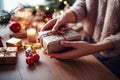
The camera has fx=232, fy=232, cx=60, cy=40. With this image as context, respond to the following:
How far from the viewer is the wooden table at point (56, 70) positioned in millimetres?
754

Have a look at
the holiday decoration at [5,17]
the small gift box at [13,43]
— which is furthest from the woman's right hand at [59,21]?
the holiday decoration at [5,17]

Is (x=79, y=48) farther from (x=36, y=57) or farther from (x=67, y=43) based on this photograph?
(x=36, y=57)

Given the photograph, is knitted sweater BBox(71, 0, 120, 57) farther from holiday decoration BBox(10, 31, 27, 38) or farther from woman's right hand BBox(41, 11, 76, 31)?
holiday decoration BBox(10, 31, 27, 38)

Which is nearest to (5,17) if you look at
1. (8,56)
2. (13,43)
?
(13,43)

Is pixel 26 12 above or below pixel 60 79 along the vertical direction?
above

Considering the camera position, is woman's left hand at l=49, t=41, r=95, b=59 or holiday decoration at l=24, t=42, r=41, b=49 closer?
woman's left hand at l=49, t=41, r=95, b=59

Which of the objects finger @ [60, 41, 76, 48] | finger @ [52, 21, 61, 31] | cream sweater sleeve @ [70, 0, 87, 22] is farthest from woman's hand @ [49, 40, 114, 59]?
cream sweater sleeve @ [70, 0, 87, 22]

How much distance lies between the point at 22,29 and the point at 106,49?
1.33 ft

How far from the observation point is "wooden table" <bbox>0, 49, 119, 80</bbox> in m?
0.75

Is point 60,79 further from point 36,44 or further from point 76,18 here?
point 76,18

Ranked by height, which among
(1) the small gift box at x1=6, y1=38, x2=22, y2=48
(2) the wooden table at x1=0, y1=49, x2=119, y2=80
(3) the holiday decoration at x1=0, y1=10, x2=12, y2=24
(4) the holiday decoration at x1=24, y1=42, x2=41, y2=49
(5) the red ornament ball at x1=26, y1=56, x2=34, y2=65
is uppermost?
(3) the holiday decoration at x1=0, y1=10, x2=12, y2=24

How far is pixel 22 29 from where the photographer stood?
1041 millimetres

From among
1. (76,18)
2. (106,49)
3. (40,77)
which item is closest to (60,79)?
(40,77)

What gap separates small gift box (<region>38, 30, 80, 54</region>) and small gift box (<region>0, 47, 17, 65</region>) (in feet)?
0.37
